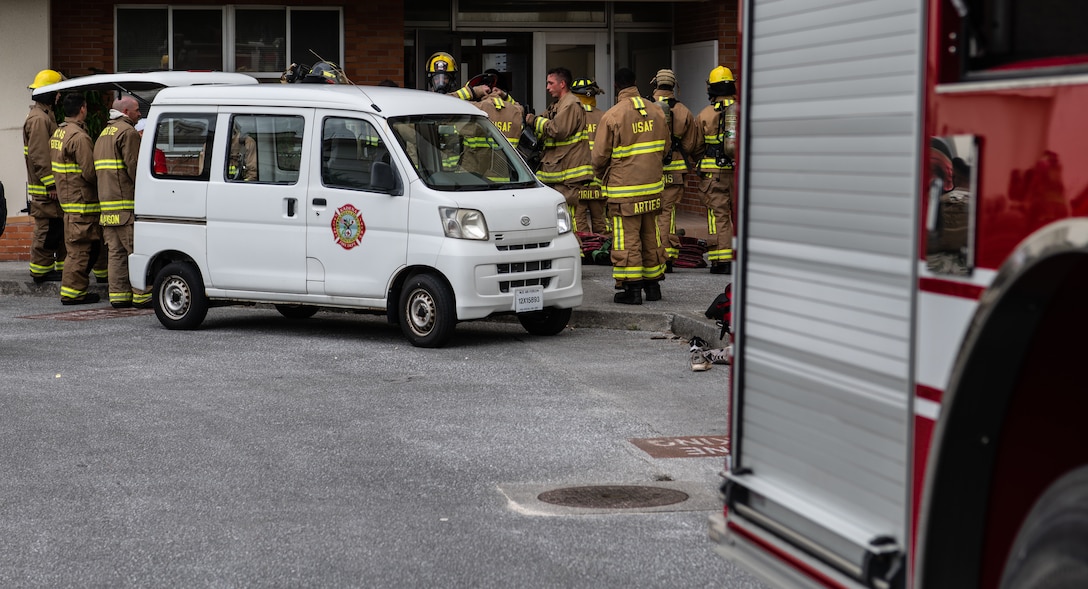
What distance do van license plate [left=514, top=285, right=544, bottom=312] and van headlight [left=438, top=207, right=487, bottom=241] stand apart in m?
0.53

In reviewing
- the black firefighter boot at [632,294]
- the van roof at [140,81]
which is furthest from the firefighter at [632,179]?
the van roof at [140,81]

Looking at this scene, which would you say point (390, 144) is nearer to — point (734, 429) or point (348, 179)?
point (348, 179)

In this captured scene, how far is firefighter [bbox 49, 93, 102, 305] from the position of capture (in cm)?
1459

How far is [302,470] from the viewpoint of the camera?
7.24 m

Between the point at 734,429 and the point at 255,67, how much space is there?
16.7 metres

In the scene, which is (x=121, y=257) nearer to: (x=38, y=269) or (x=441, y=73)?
(x=38, y=269)

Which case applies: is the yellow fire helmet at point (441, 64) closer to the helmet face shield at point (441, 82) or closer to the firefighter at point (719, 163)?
the helmet face shield at point (441, 82)

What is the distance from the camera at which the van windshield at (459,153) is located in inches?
458

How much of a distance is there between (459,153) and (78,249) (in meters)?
4.99

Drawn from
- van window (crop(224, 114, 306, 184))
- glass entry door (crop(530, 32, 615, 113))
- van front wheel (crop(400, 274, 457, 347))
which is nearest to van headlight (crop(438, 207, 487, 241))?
van front wheel (crop(400, 274, 457, 347))

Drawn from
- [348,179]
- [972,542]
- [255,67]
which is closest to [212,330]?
[348,179]

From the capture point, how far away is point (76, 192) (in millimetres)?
14742

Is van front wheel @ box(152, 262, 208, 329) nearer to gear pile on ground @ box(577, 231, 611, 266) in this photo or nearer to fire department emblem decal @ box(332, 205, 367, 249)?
fire department emblem decal @ box(332, 205, 367, 249)

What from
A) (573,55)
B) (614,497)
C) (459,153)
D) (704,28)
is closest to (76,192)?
(459,153)
